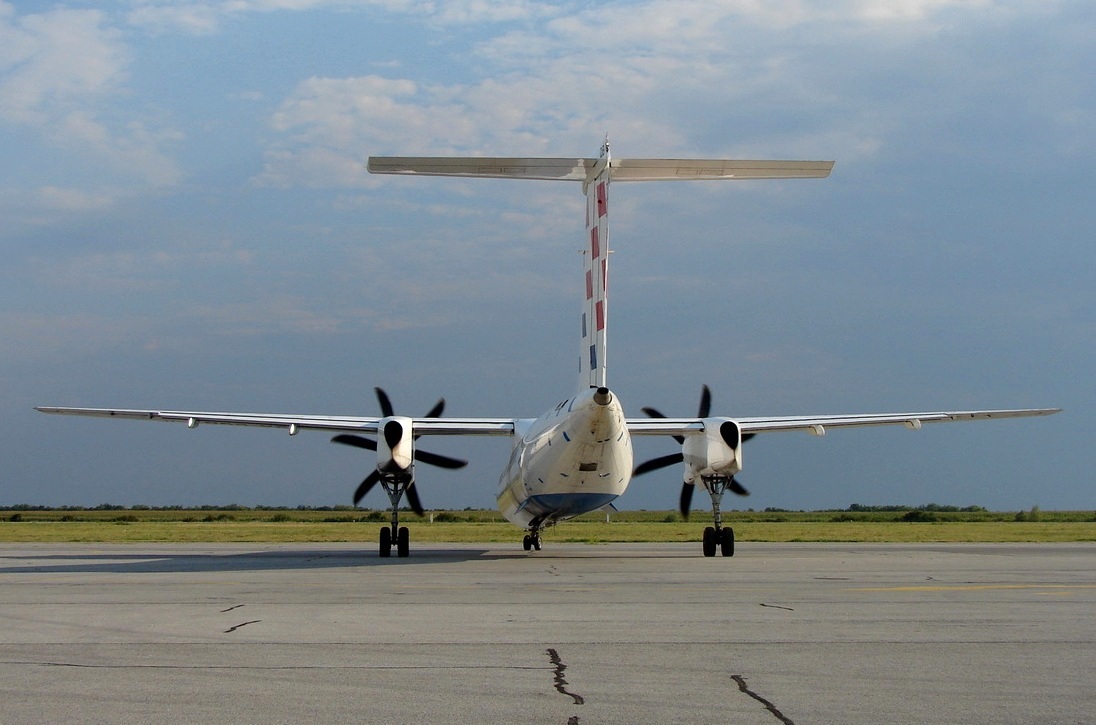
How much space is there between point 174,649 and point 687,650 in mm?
4827

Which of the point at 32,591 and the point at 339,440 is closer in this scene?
the point at 32,591

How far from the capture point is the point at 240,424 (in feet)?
92.1

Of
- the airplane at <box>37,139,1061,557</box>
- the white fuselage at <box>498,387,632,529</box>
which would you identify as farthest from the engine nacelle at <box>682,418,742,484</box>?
the white fuselage at <box>498,387,632,529</box>

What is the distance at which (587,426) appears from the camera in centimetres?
2147

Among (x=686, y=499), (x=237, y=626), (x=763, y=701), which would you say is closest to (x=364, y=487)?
(x=686, y=499)

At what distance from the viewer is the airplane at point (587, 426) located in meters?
22.7

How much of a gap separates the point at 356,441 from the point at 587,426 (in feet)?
37.2

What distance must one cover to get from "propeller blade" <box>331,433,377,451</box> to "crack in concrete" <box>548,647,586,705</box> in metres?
20.5

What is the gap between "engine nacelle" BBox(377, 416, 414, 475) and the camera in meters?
26.0

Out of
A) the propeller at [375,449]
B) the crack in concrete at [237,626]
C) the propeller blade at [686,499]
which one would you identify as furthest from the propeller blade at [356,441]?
the crack in concrete at [237,626]

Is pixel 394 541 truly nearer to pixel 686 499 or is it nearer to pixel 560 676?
pixel 686 499

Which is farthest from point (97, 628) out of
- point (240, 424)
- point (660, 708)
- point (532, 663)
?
point (240, 424)

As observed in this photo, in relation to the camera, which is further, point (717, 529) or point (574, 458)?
point (717, 529)

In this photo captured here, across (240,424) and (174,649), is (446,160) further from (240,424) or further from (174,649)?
(174,649)
